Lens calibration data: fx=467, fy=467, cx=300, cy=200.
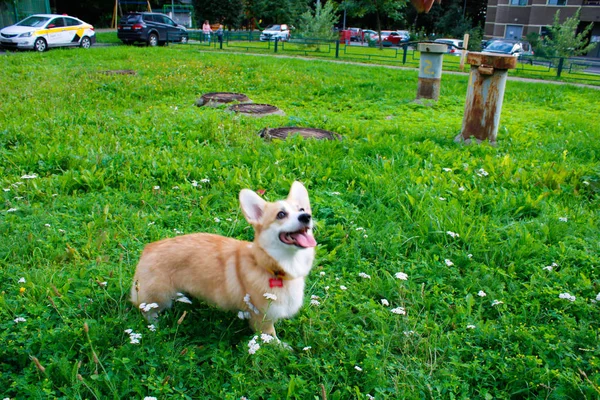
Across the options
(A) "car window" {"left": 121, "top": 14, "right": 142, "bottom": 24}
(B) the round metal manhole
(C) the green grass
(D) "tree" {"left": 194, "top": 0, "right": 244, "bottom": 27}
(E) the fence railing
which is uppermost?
(D) "tree" {"left": 194, "top": 0, "right": 244, "bottom": 27}

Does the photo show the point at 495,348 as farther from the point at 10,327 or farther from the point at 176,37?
the point at 176,37

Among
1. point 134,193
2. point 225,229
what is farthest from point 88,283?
point 134,193

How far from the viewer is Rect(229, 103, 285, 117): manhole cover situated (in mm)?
8867

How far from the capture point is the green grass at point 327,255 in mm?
2576

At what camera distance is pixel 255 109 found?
9.10 meters

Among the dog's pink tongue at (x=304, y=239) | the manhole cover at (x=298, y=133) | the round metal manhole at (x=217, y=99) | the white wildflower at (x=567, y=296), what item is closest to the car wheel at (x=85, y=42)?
the round metal manhole at (x=217, y=99)

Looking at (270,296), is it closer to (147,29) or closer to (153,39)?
(147,29)

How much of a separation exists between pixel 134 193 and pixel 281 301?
8.49 ft

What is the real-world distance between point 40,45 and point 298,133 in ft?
60.1

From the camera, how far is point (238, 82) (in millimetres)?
12875

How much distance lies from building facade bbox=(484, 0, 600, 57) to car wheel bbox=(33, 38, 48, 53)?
38.4m

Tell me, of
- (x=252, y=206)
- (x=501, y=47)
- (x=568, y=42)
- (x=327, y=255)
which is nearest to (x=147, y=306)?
(x=252, y=206)

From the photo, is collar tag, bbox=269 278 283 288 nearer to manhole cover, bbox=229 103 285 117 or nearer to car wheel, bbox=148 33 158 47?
manhole cover, bbox=229 103 285 117

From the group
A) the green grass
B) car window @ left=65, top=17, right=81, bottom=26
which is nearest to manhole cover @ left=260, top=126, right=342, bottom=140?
the green grass
